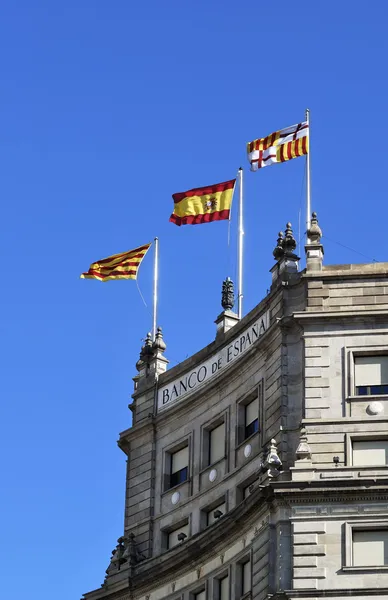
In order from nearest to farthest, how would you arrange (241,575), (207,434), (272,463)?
(272,463)
(241,575)
(207,434)

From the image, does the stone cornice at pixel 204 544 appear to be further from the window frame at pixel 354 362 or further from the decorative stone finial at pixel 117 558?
the window frame at pixel 354 362

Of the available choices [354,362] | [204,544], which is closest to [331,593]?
[204,544]

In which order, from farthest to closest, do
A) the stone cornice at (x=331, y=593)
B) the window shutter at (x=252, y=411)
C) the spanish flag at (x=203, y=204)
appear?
the spanish flag at (x=203, y=204)
the window shutter at (x=252, y=411)
the stone cornice at (x=331, y=593)

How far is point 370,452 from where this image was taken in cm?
8044

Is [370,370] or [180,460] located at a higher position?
[370,370]

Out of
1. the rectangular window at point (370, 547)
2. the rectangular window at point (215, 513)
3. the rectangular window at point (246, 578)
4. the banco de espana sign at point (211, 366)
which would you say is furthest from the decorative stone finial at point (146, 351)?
the rectangular window at point (370, 547)

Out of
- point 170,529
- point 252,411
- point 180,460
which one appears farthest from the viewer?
point 180,460

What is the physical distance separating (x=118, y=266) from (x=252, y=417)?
12.5m

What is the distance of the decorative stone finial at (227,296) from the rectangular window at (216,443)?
635cm

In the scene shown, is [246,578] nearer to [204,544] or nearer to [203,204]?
[204,544]

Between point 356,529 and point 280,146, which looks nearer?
point 356,529

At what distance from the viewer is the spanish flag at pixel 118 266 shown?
3698 inches

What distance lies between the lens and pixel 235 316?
91.1 m

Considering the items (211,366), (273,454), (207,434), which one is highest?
(211,366)
